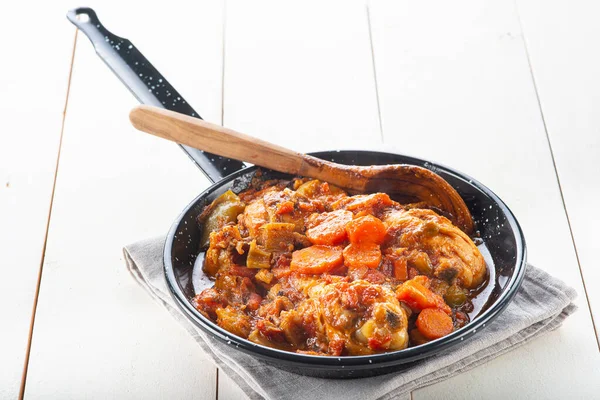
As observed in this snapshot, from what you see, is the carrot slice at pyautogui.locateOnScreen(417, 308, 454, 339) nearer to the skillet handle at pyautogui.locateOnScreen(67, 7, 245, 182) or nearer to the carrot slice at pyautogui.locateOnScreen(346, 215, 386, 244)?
the carrot slice at pyautogui.locateOnScreen(346, 215, 386, 244)

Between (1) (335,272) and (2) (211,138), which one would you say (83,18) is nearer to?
(2) (211,138)

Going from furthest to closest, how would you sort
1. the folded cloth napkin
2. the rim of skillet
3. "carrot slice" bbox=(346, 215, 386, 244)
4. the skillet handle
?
1. the skillet handle
2. "carrot slice" bbox=(346, 215, 386, 244)
3. the folded cloth napkin
4. the rim of skillet

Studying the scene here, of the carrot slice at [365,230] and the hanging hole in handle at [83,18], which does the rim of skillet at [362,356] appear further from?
the hanging hole in handle at [83,18]

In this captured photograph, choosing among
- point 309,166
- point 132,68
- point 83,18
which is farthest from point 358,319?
point 83,18

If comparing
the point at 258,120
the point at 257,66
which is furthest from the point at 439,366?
Result: the point at 257,66

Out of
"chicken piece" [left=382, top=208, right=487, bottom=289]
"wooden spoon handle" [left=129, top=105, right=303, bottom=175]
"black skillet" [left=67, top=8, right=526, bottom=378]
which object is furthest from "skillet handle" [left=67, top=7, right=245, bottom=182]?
"chicken piece" [left=382, top=208, right=487, bottom=289]

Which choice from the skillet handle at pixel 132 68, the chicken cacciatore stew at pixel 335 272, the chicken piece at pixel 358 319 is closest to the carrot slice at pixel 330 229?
the chicken cacciatore stew at pixel 335 272
